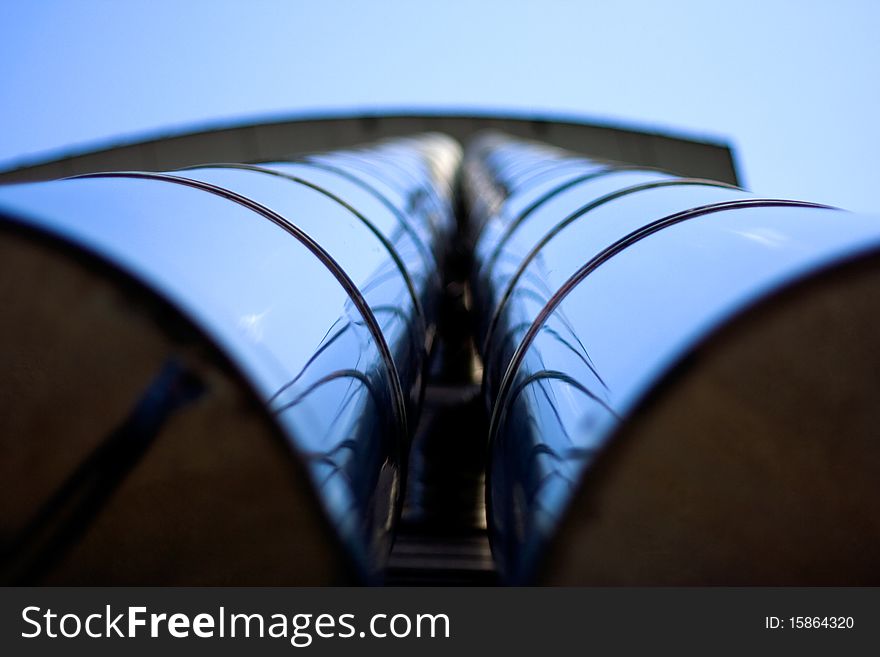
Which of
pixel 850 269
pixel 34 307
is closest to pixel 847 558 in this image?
pixel 850 269

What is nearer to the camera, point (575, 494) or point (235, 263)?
point (575, 494)

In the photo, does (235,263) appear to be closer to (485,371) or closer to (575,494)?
(575,494)

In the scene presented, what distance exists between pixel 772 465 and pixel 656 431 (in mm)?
209

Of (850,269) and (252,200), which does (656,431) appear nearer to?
(850,269)

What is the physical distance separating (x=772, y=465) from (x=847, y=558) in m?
0.22

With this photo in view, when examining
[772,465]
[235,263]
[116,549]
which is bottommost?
[116,549]

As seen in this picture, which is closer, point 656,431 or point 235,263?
point 656,431

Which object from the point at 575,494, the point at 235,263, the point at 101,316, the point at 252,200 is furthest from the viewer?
the point at 252,200

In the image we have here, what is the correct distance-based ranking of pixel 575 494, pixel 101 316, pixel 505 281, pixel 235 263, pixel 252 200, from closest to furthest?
pixel 101 316, pixel 575 494, pixel 235 263, pixel 252 200, pixel 505 281

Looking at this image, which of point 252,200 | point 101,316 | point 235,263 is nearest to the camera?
point 101,316

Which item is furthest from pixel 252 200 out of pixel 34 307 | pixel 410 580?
pixel 410 580

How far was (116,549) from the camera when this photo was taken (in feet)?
4.46

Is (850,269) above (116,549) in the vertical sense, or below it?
above

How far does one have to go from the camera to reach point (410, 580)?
10.5ft
